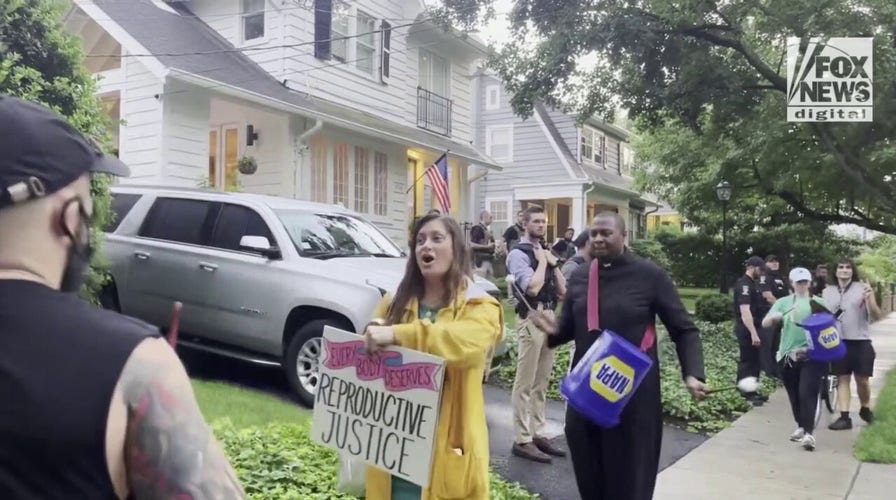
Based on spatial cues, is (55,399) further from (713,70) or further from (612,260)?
(713,70)

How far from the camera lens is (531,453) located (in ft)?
21.7

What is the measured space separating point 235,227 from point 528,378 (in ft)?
10.6

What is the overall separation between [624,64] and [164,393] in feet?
46.3

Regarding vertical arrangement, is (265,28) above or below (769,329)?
above

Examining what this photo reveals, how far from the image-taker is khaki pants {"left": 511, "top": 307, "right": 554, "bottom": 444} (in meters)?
6.61

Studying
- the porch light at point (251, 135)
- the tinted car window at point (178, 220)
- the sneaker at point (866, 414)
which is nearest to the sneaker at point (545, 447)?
the tinted car window at point (178, 220)

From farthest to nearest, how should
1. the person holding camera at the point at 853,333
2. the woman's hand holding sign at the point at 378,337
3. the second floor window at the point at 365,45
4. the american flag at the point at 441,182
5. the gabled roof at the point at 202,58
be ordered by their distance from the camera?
the second floor window at the point at 365,45
the american flag at the point at 441,182
the gabled roof at the point at 202,58
the person holding camera at the point at 853,333
the woman's hand holding sign at the point at 378,337

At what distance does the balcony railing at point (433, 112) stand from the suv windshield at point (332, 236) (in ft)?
33.1

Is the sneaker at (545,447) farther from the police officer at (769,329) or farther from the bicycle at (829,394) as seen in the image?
the police officer at (769,329)

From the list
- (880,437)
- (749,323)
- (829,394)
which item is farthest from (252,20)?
(880,437)

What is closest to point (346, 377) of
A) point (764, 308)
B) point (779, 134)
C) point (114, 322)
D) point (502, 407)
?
point (114, 322)

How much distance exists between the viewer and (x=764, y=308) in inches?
451

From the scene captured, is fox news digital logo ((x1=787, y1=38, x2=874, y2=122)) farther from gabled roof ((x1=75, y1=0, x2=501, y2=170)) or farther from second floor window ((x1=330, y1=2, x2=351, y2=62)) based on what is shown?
second floor window ((x1=330, y1=2, x2=351, y2=62))

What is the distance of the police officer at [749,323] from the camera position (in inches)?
411
